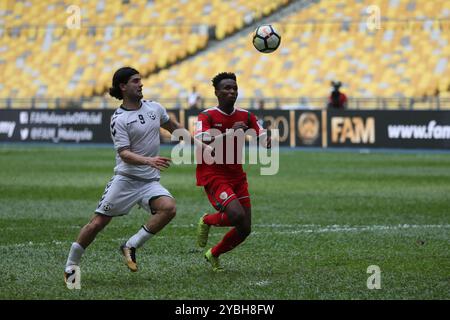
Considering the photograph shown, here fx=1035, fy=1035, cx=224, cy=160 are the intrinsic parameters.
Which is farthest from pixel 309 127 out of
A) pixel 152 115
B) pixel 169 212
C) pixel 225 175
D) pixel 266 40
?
pixel 169 212

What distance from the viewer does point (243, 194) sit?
9.93 metres

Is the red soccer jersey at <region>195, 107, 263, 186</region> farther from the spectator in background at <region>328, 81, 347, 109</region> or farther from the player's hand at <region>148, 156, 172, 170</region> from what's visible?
the spectator in background at <region>328, 81, 347, 109</region>

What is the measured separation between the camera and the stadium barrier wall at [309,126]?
3061 centimetres

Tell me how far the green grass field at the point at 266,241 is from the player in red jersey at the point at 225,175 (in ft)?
1.19

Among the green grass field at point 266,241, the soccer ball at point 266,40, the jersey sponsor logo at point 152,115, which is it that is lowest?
the green grass field at point 266,241

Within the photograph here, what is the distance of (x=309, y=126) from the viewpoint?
32.9 meters

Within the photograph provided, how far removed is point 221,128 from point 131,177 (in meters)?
1.11

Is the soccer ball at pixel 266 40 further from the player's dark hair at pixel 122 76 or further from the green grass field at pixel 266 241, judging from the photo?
the player's dark hair at pixel 122 76

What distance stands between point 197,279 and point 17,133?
29.2 metres

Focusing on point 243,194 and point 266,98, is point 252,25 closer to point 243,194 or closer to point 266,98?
point 266,98

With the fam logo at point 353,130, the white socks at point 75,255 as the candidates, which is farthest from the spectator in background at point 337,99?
the white socks at point 75,255

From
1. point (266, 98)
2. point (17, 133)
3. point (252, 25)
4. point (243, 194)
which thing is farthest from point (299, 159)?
point (243, 194)

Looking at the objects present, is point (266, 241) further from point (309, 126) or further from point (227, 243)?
point (309, 126)
